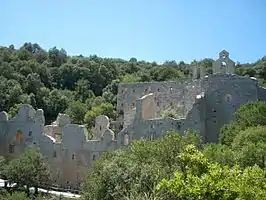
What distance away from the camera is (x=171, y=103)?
178 feet

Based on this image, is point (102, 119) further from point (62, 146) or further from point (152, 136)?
point (152, 136)

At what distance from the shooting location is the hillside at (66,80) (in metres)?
75.5

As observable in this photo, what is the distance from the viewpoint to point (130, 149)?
39344 millimetres

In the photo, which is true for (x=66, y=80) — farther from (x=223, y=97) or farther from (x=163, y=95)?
(x=223, y=97)

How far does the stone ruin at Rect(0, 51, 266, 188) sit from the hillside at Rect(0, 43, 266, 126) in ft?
44.3

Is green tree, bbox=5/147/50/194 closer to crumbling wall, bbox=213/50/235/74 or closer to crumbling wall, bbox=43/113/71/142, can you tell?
crumbling wall, bbox=43/113/71/142

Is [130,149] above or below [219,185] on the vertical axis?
below

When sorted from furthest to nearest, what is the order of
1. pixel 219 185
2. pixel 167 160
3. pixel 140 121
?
pixel 140 121 → pixel 167 160 → pixel 219 185

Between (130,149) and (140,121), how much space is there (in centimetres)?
1167

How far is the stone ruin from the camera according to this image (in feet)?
155

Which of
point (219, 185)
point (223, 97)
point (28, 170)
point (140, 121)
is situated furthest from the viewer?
point (140, 121)

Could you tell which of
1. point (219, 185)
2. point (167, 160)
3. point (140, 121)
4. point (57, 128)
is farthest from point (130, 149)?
point (219, 185)

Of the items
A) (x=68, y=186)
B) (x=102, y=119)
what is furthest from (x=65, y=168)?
(x=102, y=119)

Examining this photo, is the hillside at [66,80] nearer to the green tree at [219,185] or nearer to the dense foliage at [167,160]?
the dense foliage at [167,160]
